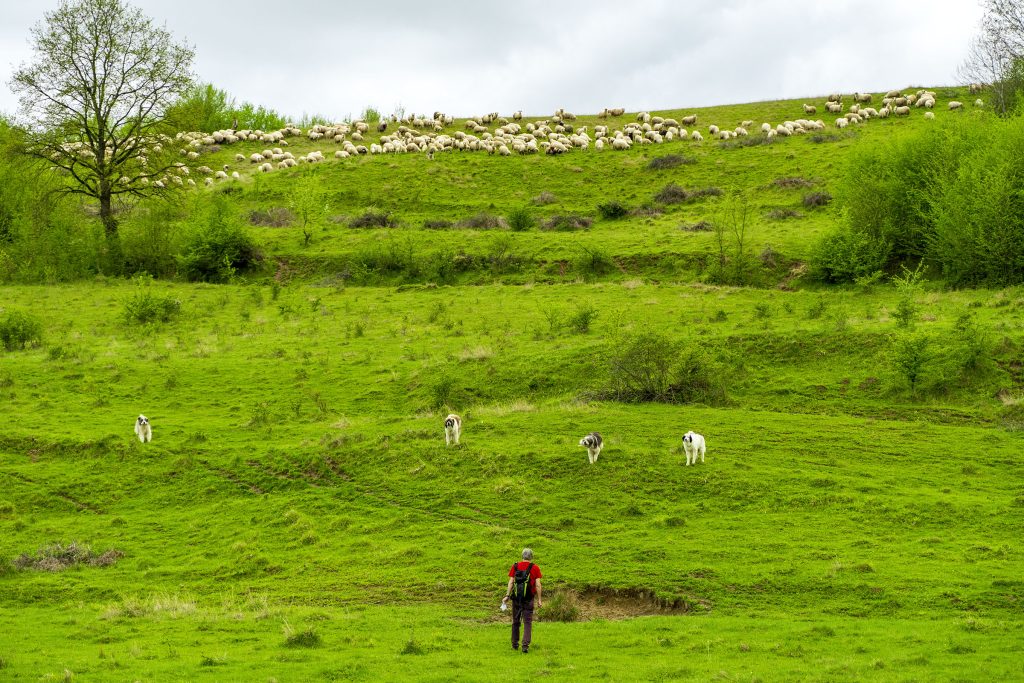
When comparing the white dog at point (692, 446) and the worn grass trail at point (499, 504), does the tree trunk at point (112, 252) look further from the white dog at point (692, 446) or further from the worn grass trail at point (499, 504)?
the white dog at point (692, 446)

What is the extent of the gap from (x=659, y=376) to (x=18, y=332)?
102ft

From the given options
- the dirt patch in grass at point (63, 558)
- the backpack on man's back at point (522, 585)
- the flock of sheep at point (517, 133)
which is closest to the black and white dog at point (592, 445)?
the backpack on man's back at point (522, 585)

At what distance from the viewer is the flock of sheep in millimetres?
89250

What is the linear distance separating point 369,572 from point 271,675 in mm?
7142

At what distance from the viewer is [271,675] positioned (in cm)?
1497

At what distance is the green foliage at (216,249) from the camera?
201 feet

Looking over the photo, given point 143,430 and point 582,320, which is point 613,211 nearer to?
point 582,320

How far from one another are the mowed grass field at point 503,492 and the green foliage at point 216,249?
7.45 m

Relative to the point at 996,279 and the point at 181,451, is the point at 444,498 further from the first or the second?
the point at 996,279

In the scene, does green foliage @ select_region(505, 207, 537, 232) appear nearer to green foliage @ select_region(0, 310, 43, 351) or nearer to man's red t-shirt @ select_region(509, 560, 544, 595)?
green foliage @ select_region(0, 310, 43, 351)

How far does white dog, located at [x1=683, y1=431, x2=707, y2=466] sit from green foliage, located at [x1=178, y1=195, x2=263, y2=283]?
4138cm

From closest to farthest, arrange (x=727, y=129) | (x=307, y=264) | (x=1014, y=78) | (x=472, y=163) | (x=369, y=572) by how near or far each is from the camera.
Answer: (x=369, y=572), (x=307, y=264), (x=1014, y=78), (x=472, y=163), (x=727, y=129)

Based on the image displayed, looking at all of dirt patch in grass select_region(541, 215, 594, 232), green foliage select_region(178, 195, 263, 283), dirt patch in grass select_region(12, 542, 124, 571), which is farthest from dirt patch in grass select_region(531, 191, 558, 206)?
dirt patch in grass select_region(12, 542, 124, 571)

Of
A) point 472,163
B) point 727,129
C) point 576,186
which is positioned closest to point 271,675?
point 576,186
